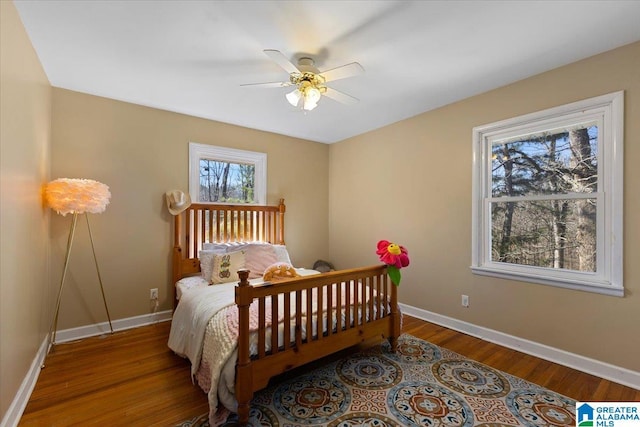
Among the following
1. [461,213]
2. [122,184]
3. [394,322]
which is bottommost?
[394,322]

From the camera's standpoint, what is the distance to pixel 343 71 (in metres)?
1.96

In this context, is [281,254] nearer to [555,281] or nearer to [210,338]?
[210,338]

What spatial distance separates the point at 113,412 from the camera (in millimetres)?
1744

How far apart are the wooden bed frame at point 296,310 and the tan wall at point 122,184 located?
0.96ft

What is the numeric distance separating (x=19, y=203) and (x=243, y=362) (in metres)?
1.67

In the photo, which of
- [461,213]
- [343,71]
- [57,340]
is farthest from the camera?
[461,213]

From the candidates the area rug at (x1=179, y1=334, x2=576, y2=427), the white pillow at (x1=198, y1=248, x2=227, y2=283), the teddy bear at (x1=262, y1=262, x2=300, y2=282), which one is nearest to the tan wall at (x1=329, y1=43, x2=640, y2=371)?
the area rug at (x1=179, y1=334, x2=576, y2=427)

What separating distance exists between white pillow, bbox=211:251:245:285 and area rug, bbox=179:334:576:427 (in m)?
1.20

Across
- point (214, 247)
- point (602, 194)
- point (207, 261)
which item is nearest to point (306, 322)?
point (207, 261)

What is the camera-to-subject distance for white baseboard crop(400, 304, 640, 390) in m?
2.04

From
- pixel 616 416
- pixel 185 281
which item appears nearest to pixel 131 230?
pixel 185 281

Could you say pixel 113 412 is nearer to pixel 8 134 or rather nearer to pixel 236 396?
pixel 236 396

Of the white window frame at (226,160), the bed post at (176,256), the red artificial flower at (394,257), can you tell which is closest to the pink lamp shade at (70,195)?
the bed post at (176,256)

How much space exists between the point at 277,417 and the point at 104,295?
2.31 metres
